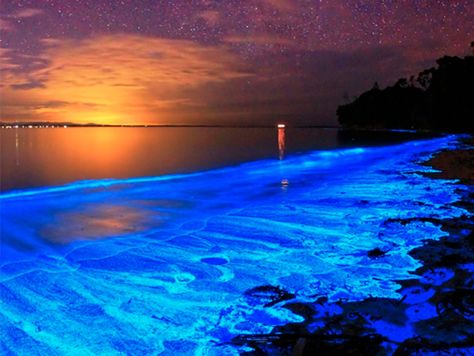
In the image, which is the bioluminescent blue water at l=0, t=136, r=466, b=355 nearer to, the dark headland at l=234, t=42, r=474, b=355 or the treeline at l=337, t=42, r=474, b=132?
the dark headland at l=234, t=42, r=474, b=355

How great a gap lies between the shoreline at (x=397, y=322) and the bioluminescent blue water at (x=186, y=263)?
19 centimetres

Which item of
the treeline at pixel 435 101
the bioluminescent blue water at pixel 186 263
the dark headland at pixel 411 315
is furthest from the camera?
the treeline at pixel 435 101

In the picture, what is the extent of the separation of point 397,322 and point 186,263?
3589 mm

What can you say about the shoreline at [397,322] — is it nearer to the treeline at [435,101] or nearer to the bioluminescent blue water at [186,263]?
the bioluminescent blue water at [186,263]

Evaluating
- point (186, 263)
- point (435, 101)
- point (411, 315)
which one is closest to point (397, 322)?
point (411, 315)

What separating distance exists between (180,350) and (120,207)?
9.67m

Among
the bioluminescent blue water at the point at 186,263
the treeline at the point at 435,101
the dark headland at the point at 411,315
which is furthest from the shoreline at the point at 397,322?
the treeline at the point at 435,101

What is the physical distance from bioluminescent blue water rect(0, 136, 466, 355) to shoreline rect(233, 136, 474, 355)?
0.19 meters

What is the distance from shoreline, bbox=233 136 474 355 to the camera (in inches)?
150

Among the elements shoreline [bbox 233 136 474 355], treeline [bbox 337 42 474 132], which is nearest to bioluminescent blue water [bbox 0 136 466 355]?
shoreline [bbox 233 136 474 355]

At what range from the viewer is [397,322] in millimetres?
4293

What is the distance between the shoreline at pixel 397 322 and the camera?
380 cm

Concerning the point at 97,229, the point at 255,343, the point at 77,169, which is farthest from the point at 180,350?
the point at 77,169

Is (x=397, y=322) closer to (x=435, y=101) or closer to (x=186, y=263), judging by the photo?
(x=186, y=263)
